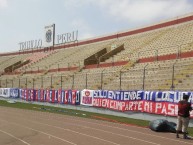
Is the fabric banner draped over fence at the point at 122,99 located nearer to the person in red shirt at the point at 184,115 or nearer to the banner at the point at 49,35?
the person in red shirt at the point at 184,115

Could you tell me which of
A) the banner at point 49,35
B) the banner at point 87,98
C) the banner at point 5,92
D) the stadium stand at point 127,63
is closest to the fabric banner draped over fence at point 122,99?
the banner at point 87,98

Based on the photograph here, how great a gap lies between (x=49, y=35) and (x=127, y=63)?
39.8 meters

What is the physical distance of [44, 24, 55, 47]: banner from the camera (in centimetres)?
7488

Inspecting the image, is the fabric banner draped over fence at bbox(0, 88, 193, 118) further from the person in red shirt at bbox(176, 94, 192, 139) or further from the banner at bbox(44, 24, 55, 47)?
the banner at bbox(44, 24, 55, 47)

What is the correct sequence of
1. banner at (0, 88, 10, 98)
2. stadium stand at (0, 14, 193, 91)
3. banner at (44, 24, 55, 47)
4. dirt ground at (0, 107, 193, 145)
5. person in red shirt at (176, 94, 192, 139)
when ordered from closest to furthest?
dirt ground at (0, 107, 193, 145)
person in red shirt at (176, 94, 192, 139)
stadium stand at (0, 14, 193, 91)
banner at (0, 88, 10, 98)
banner at (44, 24, 55, 47)

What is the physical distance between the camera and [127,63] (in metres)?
38.7

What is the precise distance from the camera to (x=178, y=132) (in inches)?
605

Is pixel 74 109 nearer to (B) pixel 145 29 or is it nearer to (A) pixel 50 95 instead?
(A) pixel 50 95

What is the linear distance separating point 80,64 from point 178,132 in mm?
34374

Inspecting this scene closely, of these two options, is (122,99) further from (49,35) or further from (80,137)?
(49,35)

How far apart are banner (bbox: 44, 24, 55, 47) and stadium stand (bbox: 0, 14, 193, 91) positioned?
4.94 m

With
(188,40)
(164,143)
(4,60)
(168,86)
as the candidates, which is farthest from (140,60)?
(4,60)

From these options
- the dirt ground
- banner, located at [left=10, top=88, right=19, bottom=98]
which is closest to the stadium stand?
banner, located at [left=10, top=88, right=19, bottom=98]

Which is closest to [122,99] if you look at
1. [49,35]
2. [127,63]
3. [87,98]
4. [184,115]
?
[87,98]
